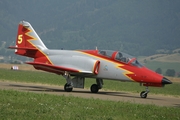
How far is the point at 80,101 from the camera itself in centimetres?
1986

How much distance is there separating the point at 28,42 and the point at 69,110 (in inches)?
613

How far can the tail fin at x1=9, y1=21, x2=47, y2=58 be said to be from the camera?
30.9 m

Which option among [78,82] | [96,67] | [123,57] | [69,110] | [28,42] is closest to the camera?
[69,110]

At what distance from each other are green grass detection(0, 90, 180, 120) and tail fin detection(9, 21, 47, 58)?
33.3 feet

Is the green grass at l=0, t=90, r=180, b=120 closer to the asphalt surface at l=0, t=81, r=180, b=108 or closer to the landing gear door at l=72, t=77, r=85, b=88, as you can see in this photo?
the asphalt surface at l=0, t=81, r=180, b=108

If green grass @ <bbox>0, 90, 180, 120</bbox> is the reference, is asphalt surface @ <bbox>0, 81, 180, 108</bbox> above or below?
above

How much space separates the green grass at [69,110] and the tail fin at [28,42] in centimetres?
1016

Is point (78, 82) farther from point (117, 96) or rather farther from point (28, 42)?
point (28, 42)

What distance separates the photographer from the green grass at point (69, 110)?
15309mm

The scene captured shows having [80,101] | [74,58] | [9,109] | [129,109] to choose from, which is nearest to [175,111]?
[129,109]

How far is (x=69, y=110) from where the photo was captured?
16.7 meters

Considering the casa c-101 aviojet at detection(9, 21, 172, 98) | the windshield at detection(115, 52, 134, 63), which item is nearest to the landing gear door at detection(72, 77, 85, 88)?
the casa c-101 aviojet at detection(9, 21, 172, 98)

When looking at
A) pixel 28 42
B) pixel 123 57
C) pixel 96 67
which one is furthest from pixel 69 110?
pixel 28 42

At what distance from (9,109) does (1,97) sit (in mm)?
3331
